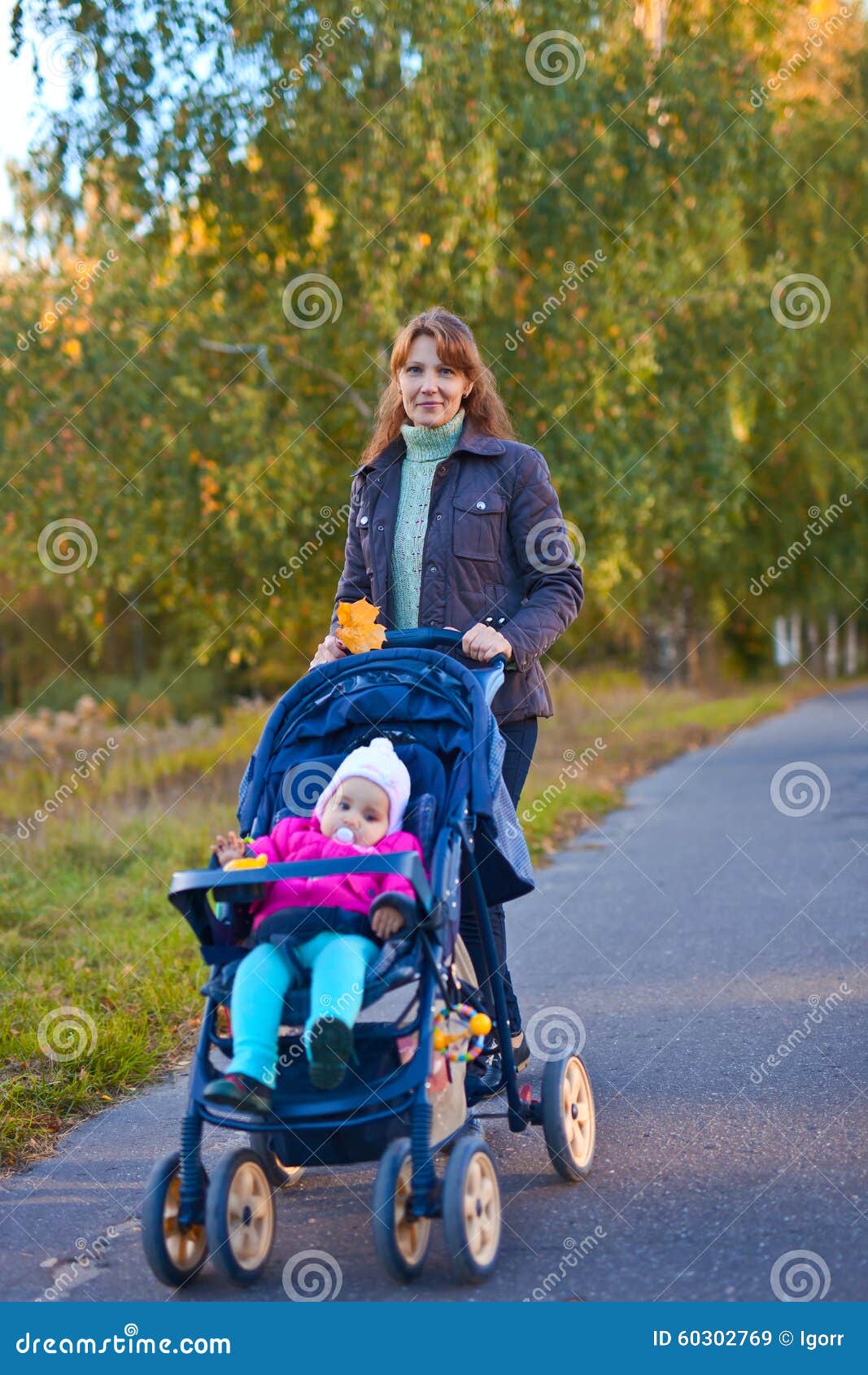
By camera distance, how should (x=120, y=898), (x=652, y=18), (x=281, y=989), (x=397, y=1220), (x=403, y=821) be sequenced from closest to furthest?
(x=397, y=1220), (x=281, y=989), (x=403, y=821), (x=120, y=898), (x=652, y=18)

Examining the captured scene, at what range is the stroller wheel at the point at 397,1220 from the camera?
3137 mm

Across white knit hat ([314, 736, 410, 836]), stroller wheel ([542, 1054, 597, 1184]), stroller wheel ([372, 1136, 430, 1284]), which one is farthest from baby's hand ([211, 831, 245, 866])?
stroller wheel ([542, 1054, 597, 1184])

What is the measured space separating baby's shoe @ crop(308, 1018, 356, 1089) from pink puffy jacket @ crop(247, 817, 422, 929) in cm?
31

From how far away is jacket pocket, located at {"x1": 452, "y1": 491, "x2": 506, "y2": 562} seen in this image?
14.3 ft

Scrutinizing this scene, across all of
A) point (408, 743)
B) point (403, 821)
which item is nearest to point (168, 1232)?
point (403, 821)

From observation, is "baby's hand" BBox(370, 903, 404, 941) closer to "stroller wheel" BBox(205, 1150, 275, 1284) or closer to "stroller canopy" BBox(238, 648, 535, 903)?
"stroller canopy" BBox(238, 648, 535, 903)

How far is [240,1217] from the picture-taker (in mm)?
3279

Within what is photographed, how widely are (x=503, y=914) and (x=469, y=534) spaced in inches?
44.3

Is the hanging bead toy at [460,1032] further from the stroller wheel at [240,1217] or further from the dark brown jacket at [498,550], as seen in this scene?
the dark brown jacket at [498,550]

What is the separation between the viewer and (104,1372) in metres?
3.07

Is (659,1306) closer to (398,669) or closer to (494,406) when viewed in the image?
(398,669)

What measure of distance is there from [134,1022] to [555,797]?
6225 millimetres

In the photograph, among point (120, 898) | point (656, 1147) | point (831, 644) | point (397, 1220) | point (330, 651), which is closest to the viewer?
point (397, 1220)

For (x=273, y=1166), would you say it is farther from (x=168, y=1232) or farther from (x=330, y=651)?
(x=330, y=651)
